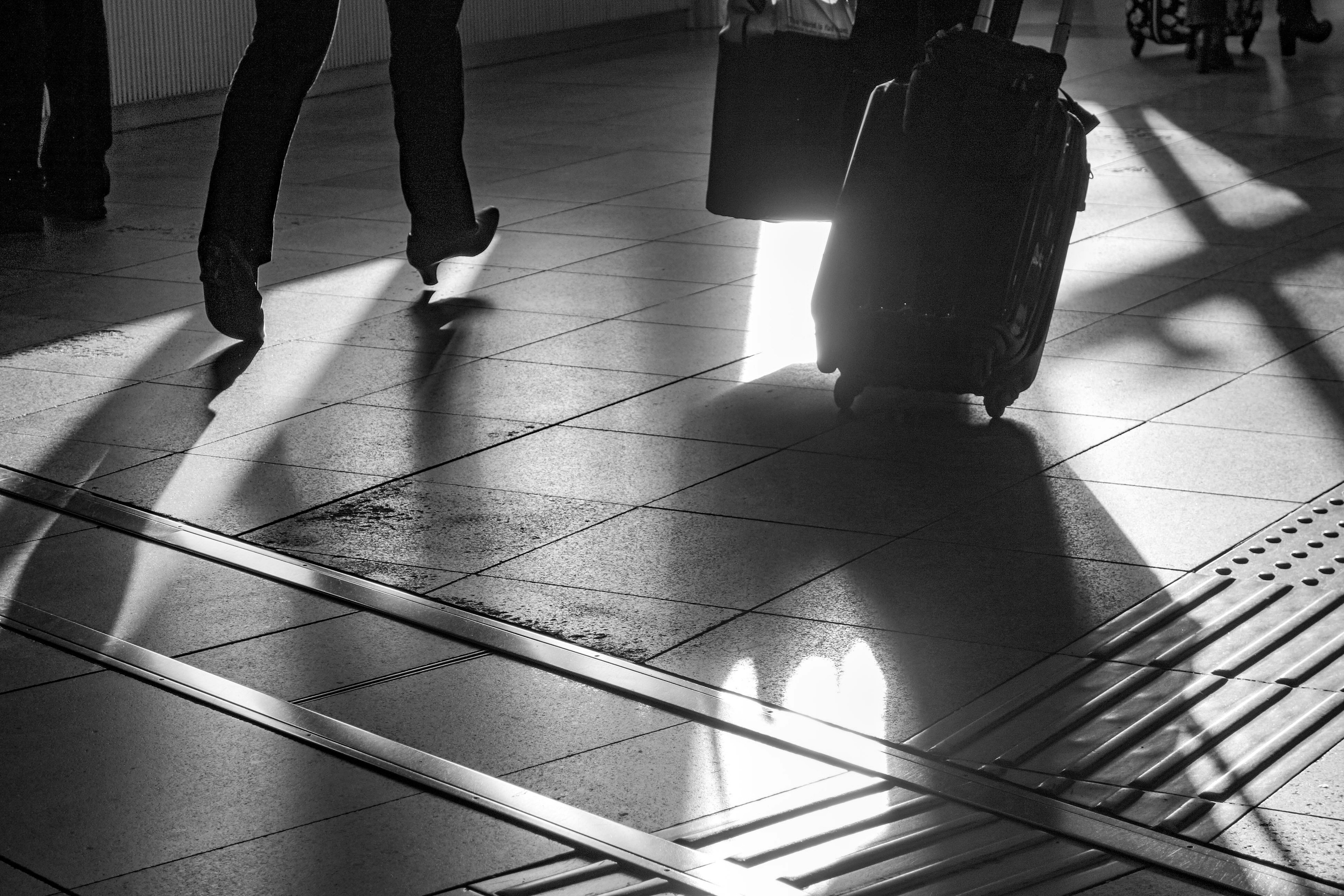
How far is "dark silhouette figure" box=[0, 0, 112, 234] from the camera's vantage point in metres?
6.67

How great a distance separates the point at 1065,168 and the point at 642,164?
13.6ft

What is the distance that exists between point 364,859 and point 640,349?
9.02 ft

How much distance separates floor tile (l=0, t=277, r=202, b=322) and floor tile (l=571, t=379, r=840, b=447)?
1.86m

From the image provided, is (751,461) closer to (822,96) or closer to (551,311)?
(822,96)

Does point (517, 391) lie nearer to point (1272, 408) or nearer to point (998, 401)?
point (998, 401)

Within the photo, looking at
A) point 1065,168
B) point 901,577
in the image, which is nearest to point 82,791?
point 901,577

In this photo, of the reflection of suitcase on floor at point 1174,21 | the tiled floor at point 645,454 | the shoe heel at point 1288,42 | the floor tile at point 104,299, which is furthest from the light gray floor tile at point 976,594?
the shoe heel at point 1288,42

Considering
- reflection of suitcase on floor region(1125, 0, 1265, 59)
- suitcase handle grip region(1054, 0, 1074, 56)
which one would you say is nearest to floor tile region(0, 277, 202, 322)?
suitcase handle grip region(1054, 0, 1074, 56)

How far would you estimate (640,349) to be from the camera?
497cm

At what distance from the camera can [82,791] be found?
2566 millimetres

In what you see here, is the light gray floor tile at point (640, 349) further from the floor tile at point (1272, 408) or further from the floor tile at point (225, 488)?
the floor tile at point (1272, 408)

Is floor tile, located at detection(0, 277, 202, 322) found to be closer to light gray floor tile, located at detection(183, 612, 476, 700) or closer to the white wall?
light gray floor tile, located at detection(183, 612, 476, 700)

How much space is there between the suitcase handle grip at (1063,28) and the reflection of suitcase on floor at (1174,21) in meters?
7.46

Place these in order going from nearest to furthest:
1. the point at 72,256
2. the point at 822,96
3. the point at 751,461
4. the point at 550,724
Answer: the point at 550,724 → the point at 751,461 → the point at 822,96 → the point at 72,256
